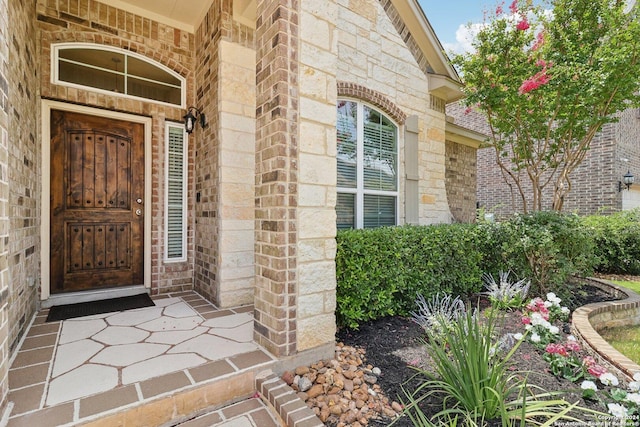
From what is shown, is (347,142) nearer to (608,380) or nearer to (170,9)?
(170,9)

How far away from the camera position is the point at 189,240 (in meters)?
3.97

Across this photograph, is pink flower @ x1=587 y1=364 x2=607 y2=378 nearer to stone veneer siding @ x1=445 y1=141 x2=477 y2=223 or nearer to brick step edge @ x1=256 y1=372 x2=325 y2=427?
brick step edge @ x1=256 y1=372 x2=325 y2=427

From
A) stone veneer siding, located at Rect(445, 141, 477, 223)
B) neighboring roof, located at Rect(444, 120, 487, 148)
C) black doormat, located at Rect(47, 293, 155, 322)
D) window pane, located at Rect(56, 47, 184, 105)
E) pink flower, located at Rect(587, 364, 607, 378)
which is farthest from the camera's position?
stone veneer siding, located at Rect(445, 141, 477, 223)

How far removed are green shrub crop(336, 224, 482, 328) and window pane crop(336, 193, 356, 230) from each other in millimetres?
745

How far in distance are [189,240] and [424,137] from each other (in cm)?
388

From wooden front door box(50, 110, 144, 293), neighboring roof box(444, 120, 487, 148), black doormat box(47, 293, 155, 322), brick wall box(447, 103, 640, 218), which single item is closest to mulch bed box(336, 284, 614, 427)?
black doormat box(47, 293, 155, 322)

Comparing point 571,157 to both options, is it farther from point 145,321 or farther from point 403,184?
point 145,321

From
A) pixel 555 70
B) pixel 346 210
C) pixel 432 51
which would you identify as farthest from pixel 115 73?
pixel 555 70

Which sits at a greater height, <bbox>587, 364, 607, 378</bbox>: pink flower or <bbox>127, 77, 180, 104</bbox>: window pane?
<bbox>127, 77, 180, 104</bbox>: window pane

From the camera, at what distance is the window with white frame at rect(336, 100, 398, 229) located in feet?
13.1

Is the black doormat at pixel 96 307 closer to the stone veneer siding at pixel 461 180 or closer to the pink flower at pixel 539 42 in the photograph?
the stone veneer siding at pixel 461 180

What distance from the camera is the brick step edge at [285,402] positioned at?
5.23ft

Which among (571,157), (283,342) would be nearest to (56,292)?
(283,342)

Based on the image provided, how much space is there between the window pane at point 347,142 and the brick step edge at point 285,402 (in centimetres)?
250
